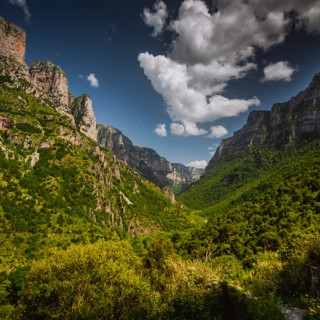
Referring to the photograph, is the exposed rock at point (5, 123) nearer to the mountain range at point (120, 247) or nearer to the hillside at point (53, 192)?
the hillside at point (53, 192)

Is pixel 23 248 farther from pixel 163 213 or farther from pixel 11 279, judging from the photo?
pixel 163 213

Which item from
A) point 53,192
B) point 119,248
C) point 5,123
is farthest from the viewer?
point 5,123

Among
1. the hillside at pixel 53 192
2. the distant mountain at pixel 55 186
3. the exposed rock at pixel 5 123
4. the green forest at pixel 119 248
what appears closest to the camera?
the green forest at pixel 119 248

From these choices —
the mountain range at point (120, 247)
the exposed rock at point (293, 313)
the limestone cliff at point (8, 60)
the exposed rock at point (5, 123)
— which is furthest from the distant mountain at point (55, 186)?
the exposed rock at point (293, 313)

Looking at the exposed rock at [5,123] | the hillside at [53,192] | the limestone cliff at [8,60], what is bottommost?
the hillside at [53,192]

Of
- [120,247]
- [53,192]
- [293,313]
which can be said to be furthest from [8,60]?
[293,313]

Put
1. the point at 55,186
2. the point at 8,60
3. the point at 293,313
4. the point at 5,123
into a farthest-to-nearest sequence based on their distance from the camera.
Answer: the point at 8,60, the point at 5,123, the point at 55,186, the point at 293,313

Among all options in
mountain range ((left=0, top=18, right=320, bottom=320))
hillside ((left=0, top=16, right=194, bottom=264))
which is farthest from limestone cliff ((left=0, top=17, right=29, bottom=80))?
mountain range ((left=0, top=18, right=320, bottom=320))

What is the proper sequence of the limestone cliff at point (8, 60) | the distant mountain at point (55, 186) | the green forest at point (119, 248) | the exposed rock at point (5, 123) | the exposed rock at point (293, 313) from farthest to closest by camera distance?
the limestone cliff at point (8, 60) < the exposed rock at point (5, 123) < the distant mountain at point (55, 186) < the green forest at point (119, 248) < the exposed rock at point (293, 313)

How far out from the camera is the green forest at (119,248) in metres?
19.6

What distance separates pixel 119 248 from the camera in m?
34.1

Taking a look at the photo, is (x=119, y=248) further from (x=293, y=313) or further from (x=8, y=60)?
(x=8, y=60)

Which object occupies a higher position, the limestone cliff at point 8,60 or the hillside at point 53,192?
the limestone cliff at point 8,60

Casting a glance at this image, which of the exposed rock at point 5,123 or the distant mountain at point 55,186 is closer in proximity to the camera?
the distant mountain at point 55,186
